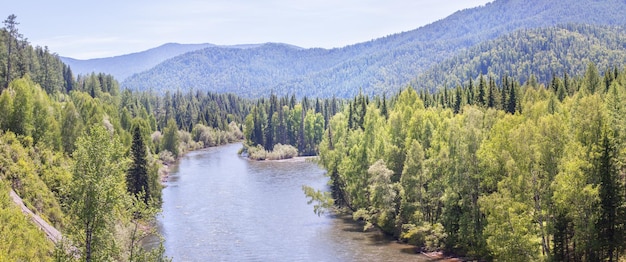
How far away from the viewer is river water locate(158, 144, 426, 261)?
189 feet

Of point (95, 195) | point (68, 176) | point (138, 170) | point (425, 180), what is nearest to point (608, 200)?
point (425, 180)

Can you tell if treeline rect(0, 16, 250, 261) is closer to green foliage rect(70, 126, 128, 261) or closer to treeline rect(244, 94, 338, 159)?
green foliage rect(70, 126, 128, 261)

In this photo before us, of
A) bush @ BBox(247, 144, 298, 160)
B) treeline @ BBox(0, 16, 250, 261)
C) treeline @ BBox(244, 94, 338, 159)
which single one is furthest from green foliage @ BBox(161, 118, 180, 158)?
treeline @ BBox(244, 94, 338, 159)

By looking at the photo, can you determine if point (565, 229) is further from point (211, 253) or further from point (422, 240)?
point (211, 253)

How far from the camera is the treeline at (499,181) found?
40.4 m

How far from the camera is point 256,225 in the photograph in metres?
70.1

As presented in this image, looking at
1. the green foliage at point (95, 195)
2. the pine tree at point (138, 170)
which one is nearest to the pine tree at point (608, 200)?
the green foliage at point (95, 195)

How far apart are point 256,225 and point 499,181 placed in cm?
2984

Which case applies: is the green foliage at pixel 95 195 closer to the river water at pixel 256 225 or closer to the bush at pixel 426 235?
the river water at pixel 256 225

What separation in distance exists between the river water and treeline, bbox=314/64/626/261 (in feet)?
12.1

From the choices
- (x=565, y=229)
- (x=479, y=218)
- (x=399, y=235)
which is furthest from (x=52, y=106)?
(x=565, y=229)

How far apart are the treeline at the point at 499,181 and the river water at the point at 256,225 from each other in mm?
3689

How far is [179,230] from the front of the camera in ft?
222

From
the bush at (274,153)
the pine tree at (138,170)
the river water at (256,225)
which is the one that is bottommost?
the bush at (274,153)
